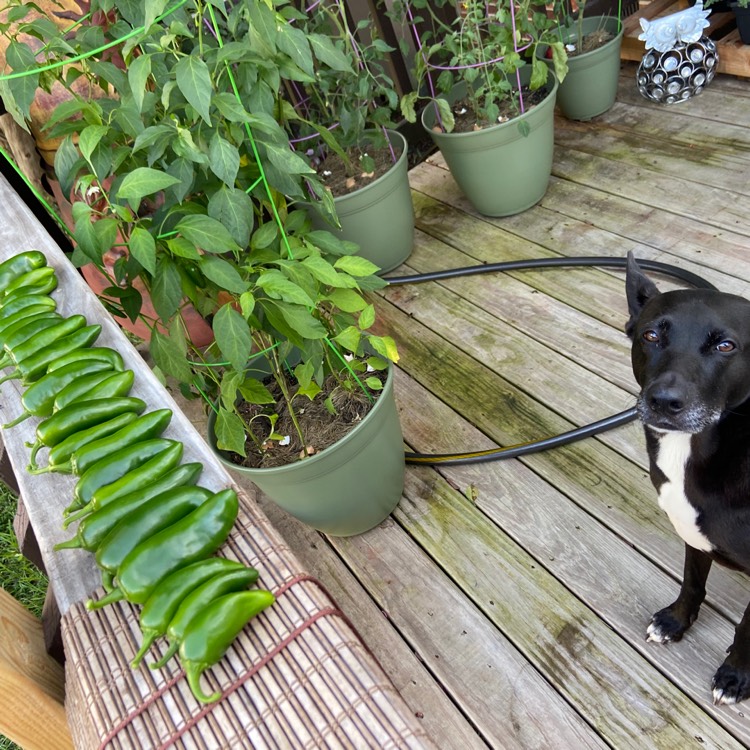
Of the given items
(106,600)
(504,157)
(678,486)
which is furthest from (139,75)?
(504,157)

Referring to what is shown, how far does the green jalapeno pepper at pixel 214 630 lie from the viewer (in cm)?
69

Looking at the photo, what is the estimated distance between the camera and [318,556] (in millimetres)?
1924

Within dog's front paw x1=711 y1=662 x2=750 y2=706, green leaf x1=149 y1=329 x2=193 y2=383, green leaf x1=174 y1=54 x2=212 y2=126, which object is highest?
green leaf x1=174 y1=54 x2=212 y2=126

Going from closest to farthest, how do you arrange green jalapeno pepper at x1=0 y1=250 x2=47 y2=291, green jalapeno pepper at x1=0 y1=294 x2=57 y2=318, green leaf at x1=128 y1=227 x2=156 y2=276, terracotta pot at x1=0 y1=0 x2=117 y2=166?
green leaf at x1=128 y1=227 x2=156 y2=276 < green jalapeno pepper at x1=0 y1=294 x2=57 y2=318 < green jalapeno pepper at x1=0 y1=250 x2=47 y2=291 < terracotta pot at x1=0 y1=0 x2=117 y2=166

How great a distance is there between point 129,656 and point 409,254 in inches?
90.4

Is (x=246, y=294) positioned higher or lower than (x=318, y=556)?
higher

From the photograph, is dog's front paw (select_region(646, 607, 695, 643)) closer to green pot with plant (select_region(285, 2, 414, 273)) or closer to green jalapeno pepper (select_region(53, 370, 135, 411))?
green jalapeno pepper (select_region(53, 370, 135, 411))

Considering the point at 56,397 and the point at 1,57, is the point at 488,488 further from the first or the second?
the point at 1,57

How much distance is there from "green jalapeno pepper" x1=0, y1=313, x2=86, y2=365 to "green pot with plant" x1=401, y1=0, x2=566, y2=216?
167cm

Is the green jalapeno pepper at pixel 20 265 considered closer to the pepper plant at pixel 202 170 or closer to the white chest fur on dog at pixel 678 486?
the pepper plant at pixel 202 170

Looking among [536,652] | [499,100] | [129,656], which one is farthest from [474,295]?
[129,656]

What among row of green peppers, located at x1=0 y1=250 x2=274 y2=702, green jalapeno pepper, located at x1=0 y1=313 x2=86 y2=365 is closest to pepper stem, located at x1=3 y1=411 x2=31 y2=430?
row of green peppers, located at x1=0 y1=250 x2=274 y2=702

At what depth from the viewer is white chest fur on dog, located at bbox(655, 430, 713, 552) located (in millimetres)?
1186

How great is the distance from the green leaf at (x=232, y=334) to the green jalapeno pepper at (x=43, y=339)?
25cm
